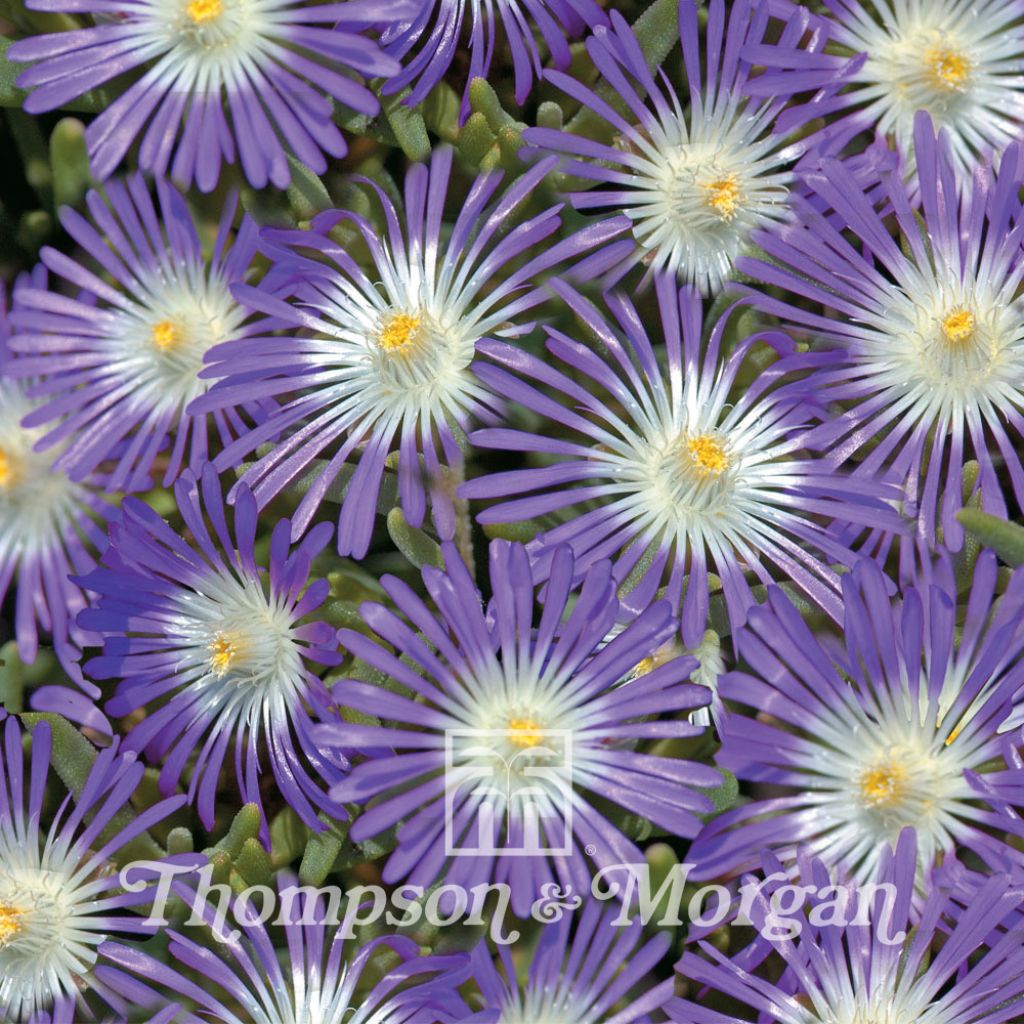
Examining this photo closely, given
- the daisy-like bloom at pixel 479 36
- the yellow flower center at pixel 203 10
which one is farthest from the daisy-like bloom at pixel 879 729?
the yellow flower center at pixel 203 10

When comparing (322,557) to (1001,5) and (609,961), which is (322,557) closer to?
(609,961)

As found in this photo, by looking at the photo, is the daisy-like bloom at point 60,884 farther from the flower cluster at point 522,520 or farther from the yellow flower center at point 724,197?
the yellow flower center at point 724,197

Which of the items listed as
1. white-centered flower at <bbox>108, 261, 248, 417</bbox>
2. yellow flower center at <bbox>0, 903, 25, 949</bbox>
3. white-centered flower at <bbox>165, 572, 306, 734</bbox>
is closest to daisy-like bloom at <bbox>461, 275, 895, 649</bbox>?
white-centered flower at <bbox>165, 572, 306, 734</bbox>

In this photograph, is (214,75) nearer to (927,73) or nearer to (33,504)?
(33,504)

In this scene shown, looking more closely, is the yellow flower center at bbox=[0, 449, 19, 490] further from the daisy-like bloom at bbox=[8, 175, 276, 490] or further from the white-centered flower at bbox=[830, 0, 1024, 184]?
the white-centered flower at bbox=[830, 0, 1024, 184]

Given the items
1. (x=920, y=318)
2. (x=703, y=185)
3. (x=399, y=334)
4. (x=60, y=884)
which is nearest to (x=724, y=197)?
(x=703, y=185)

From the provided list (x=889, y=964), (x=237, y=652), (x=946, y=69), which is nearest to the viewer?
(x=889, y=964)
